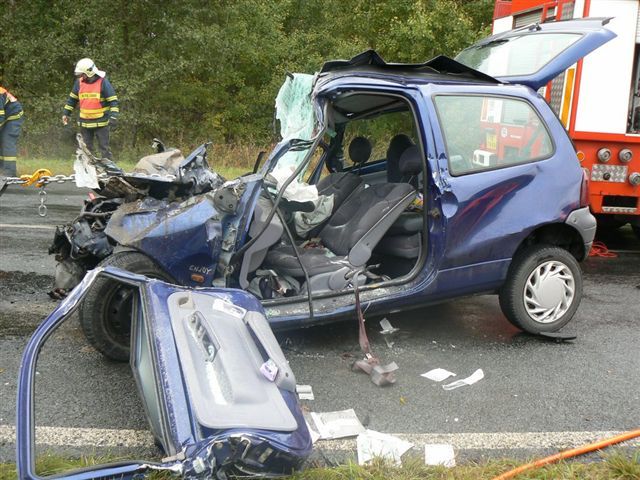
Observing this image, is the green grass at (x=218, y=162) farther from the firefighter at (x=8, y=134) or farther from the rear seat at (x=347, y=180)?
the rear seat at (x=347, y=180)

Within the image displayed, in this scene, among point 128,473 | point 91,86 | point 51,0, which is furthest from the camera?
point 51,0

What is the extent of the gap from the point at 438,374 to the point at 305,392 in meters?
0.85

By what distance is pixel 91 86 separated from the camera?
1071 cm

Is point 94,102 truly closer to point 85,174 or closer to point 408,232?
point 85,174

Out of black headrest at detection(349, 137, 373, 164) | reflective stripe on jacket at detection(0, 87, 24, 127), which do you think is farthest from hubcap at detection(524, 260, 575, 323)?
reflective stripe on jacket at detection(0, 87, 24, 127)

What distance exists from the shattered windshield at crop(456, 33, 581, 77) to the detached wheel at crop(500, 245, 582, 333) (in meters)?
1.27

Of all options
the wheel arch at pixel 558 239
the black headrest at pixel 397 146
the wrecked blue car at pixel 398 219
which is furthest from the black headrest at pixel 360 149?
the wheel arch at pixel 558 239

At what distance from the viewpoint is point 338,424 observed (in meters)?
3.14

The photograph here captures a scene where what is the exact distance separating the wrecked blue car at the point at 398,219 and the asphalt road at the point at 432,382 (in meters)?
0.29

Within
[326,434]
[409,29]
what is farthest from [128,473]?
[409,29]

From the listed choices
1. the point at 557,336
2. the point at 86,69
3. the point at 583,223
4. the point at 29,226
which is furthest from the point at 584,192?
the point at 86,69

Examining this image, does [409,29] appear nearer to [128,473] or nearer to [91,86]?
[91,86]

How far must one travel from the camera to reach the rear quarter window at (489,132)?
402 cm

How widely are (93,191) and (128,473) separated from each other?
2.52 m
